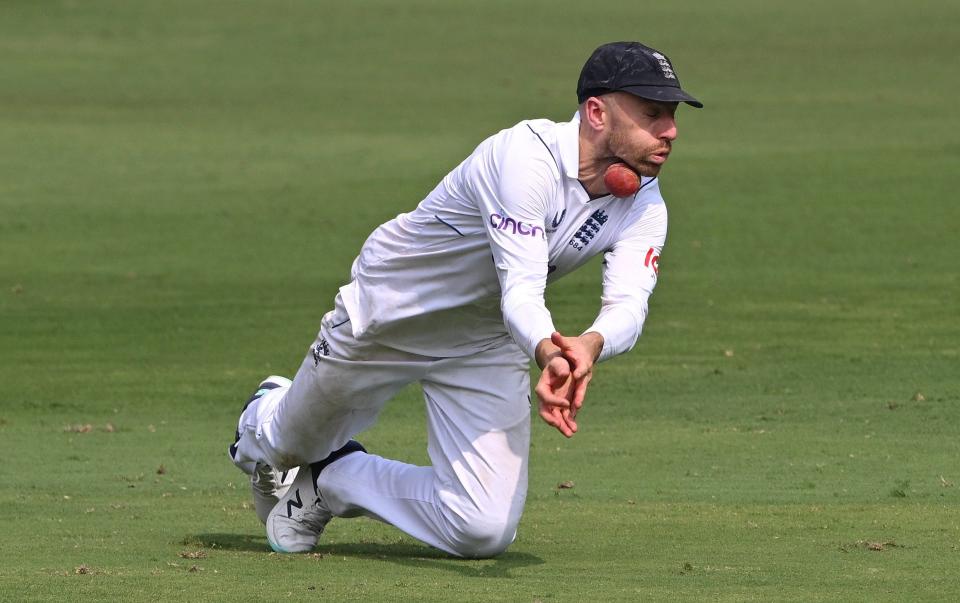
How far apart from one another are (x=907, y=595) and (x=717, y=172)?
20989mm

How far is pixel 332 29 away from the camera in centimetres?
4525

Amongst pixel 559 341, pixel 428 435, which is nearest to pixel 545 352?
pixel 559 341

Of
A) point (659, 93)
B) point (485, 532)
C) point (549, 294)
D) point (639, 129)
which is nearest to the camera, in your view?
point (659, 93)

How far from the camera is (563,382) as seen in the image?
6613 mm

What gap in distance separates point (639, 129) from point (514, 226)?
2.26ft

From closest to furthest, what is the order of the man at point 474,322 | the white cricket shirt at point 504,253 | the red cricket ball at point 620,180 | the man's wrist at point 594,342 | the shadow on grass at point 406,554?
the man's wrist at point 594,342 < the white cricket shirt at point 504,253 < the man at point 474,322 < the red cricket ball at point 620,180 < the shadow on grass at point 406,554

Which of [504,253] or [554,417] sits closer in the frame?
[554,417]

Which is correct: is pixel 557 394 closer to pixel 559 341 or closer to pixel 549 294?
pixel 559 341

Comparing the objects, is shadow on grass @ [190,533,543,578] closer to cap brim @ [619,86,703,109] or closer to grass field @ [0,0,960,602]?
grass field @ [0,0,960,602]

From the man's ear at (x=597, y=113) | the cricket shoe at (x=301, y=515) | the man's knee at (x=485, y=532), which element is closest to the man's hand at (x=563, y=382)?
the man's ear at (x=597, y=113)

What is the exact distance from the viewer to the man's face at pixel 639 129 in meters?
7.36

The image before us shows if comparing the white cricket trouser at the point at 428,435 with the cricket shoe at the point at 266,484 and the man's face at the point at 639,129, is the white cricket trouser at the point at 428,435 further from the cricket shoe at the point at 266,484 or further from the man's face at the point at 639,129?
the man's face at the point at 639,129

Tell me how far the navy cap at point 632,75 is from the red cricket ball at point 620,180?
31 cm

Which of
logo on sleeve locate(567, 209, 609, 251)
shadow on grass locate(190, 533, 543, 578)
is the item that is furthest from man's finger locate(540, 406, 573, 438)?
logo on sleeve locate(567, 209, 609, 251)
